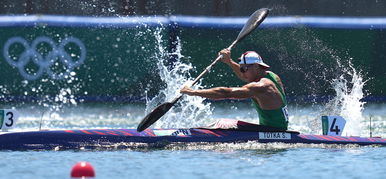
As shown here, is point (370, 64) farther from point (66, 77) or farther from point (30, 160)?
point (30, 160)

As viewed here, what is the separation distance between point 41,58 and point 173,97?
407 cm

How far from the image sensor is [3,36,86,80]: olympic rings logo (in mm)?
18109

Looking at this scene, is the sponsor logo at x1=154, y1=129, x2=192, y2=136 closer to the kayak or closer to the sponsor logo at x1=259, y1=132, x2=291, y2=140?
the kayak

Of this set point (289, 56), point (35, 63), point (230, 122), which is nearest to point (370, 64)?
point (289, 56)

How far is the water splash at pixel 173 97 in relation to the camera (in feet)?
49.6

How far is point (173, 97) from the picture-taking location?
1523 cm

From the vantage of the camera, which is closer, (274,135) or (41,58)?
(274,135)

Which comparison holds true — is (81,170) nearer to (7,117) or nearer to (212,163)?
(212,163)

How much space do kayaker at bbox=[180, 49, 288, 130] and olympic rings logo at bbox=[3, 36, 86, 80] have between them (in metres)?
7.29

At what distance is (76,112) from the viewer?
18328 mm

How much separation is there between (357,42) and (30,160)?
11.1 meters

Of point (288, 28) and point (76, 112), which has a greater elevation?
point (288, 28)

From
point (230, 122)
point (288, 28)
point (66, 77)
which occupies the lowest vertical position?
point (230, 122)

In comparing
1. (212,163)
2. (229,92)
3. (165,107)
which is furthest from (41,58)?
(212,163)
